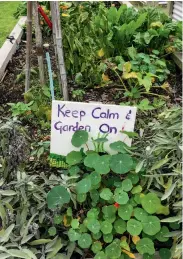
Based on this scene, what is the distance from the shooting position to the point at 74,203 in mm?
1747

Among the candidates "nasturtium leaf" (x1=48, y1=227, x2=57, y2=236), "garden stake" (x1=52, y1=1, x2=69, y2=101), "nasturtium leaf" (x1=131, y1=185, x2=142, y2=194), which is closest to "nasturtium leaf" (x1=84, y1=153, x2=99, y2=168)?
"nasturtium leaf" (x1=131, y1=185, x2=142, y2=194)

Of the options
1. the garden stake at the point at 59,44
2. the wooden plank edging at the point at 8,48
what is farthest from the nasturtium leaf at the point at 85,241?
the wooden plank edging at the point at 8,48

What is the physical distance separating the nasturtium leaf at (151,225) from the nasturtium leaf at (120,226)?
89 millimetres

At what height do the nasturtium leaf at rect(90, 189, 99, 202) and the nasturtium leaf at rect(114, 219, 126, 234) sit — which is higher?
the nasturtium leaf at rect(90, 189, 99, 202)

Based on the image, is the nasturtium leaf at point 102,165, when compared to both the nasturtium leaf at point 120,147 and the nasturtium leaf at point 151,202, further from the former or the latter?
the nasturtium leaf at point 151,202

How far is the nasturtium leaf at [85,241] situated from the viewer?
165 centimetres

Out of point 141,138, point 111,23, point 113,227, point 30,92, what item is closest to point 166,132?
point 141,138

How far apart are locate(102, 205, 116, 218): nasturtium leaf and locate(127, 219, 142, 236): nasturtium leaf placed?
9 centimetres

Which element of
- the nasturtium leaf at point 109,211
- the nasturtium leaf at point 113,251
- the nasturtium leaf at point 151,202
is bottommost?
the nasturtium leaf at point 113,251

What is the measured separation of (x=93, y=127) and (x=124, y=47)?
5.59 feet

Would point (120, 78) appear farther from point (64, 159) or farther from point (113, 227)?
point (113, 227)

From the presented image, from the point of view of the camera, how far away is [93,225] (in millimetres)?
1668

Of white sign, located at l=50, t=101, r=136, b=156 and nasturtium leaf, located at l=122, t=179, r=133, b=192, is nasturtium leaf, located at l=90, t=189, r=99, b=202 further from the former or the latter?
white sign, located at l=50, t=101, r=136, b=156

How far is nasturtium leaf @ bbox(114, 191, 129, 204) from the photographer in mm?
1664
